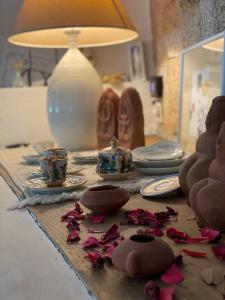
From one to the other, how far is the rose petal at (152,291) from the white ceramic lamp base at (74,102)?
3.29 feet

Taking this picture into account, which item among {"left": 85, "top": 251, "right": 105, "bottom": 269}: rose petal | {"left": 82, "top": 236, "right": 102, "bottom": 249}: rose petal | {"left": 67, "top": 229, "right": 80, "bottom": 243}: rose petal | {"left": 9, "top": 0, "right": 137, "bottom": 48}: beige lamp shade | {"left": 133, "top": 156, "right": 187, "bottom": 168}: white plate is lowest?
{"left": 133, "top": 156, "right": 187, "bottom": 168}: white plate

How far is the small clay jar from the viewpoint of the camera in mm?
474

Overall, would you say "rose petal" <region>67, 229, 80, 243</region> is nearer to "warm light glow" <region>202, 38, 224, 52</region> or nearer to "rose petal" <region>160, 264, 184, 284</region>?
"rose petal" <region>160, 264, 184, 284</region>

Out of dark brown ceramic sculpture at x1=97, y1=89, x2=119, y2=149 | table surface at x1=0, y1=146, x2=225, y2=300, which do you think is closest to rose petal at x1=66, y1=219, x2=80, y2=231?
table surface at x1=0, y1=146, x2=225, y2=300

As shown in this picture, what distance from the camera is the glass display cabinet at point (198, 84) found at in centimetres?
111

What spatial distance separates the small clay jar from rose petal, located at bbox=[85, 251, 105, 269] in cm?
2

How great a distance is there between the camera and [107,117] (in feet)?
4.42

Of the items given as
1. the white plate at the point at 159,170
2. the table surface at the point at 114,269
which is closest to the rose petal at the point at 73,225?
the table surface at the point at 114,269

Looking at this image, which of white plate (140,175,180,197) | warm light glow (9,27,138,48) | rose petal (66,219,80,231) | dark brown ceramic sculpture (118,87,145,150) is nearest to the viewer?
rose petal (66,219,80,231)

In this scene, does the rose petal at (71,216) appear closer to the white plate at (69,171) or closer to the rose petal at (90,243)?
the rose petal at (90,243)

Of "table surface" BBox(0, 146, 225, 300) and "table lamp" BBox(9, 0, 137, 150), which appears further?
"table lamp" BBox(9, 0, 137, 150)

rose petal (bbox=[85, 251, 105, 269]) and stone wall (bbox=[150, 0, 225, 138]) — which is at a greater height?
stone wall (bbox=[150, 0, 225, 138])

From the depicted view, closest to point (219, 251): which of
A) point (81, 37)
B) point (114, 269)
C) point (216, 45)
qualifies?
point (114, 269)

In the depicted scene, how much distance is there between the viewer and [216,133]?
0.69 metres
